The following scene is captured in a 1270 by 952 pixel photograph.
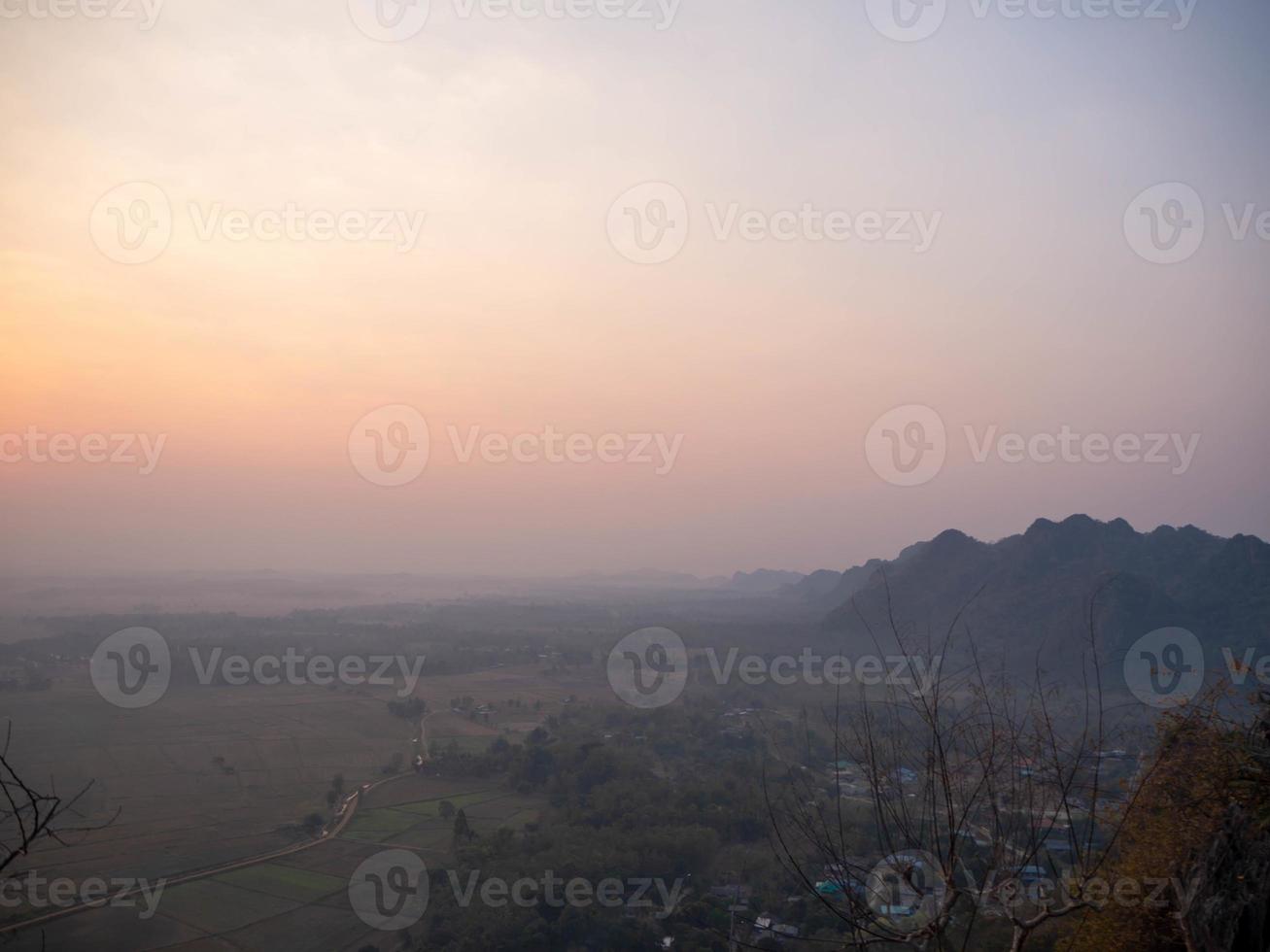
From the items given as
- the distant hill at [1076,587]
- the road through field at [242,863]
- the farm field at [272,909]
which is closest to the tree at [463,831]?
the farm field at [272,909]

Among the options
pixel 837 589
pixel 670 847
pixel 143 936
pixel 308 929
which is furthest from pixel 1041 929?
pixel 837 589

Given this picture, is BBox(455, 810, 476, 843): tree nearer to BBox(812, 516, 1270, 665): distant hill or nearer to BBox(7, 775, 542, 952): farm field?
BBox(7, 775, 542, 952): farm field

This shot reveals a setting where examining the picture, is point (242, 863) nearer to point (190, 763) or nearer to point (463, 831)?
point (463, 831)

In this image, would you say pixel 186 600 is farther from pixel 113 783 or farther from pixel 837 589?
pixel 837 589

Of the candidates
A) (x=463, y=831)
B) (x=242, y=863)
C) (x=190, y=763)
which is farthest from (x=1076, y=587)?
(x=190, y=763)

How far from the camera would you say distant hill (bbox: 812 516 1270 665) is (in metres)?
26.0

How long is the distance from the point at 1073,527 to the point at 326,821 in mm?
38551

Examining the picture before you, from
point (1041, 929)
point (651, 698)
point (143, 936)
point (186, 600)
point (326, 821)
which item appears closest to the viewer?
point (1041, 929)

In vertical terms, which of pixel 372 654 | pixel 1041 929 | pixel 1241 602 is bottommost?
pixel 372 654

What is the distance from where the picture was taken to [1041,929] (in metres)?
7.63

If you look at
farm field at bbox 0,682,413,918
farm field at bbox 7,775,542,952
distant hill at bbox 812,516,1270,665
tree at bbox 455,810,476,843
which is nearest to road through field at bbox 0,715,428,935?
farm field at bbox 7,775,542,952

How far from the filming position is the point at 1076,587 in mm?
31359

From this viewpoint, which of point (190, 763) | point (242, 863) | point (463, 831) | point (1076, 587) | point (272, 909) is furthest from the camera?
point (1076, 587)

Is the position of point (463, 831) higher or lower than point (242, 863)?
higher
